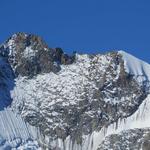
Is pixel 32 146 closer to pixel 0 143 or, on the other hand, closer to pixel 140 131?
pixel 0 143

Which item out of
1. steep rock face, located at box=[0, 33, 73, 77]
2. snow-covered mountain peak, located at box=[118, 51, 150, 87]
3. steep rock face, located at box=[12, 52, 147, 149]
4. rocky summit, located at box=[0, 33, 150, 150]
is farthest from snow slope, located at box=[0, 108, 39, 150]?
snow-covered mountain peak, located at box=[118, 51, 150, 87]

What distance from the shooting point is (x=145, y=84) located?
151375mm

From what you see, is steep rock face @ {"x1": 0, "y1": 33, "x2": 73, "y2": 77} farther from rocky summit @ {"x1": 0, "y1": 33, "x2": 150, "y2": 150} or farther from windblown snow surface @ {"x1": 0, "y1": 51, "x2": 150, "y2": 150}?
windblown snow surface @ {"x1": 0, "y1": 51, "x2": 150, "y2": 150}

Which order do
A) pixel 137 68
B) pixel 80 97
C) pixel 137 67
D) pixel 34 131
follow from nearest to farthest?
pixel 34 131
pixel 80 97
pixel 137 68
pixel 137 67

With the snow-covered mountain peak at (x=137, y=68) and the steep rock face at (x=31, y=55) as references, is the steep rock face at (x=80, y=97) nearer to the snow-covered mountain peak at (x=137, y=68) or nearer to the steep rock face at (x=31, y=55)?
the snow-covered mountain peak at (x=137, y=68)

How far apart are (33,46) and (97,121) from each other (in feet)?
59.9

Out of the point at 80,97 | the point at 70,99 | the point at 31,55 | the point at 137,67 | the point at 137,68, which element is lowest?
the point at 70,99

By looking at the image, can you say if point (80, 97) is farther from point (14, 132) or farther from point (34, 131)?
point (14, 132)

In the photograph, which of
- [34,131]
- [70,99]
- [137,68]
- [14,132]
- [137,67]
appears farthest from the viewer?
[137,67]

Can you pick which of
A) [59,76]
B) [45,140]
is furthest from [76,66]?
[45,140]

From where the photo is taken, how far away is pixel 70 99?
151875 millimetres

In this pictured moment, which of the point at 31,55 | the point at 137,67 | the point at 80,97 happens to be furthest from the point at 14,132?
the point at 137,67

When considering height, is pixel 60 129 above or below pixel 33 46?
below

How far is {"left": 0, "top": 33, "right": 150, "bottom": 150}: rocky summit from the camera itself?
14475 cm
